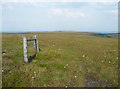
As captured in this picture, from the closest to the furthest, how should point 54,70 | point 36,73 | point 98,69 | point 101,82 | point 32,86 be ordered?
point 32,86
point 101,82
point 36,73
point 54,70
point 98,69

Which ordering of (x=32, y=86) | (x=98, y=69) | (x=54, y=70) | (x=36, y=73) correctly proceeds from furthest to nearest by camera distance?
(x=98, y=69)
(x=54, y=70)
(x=36, y=73)
(x=32, y=86)

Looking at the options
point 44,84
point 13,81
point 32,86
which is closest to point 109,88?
point 44,84

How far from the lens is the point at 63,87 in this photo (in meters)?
8.71

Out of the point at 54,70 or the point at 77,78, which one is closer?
the point at 77,78

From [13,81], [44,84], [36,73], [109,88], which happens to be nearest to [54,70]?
[36,73]

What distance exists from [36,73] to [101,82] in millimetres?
4780

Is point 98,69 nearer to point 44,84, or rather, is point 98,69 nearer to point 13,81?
point 44,84

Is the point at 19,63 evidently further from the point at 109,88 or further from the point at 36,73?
the point at 109,88

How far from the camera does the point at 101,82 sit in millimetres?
9836

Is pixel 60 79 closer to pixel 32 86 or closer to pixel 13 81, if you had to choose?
pixel 32 86

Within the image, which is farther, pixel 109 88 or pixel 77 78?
pixel 77 78

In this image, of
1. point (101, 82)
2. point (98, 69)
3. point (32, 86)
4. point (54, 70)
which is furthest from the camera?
point (98, 69)

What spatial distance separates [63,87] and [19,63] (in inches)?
243

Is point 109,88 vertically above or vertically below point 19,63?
below
